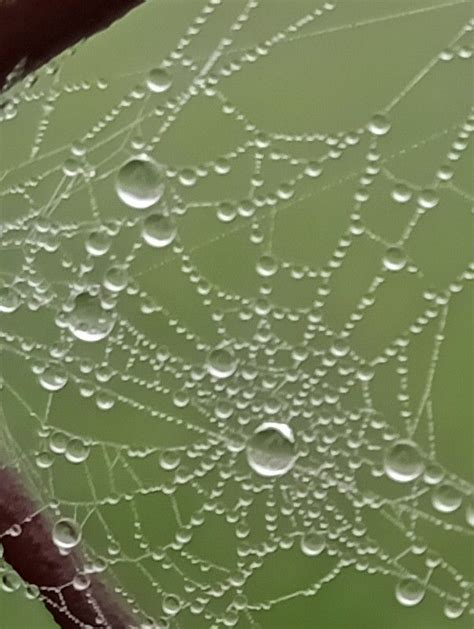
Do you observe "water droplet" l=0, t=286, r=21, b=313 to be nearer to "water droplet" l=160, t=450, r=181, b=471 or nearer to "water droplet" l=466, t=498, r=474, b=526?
"water droplet" l=160, t=450, r=181, b=471

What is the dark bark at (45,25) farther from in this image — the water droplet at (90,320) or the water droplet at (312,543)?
the water droplet at (312,543)

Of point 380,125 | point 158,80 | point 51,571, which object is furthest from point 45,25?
point 51,571

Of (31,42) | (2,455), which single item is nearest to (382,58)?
(31,42)

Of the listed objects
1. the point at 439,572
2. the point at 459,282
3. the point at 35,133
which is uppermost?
the point at 35,133

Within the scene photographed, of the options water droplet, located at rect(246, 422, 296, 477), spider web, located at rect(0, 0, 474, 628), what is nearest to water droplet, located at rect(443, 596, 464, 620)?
spider web, located at rect(0, 0, 474, 628)

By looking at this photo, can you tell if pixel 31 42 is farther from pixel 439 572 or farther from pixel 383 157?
pixel 439 572
